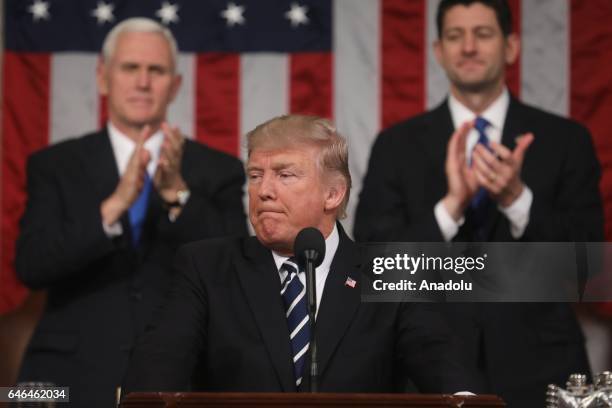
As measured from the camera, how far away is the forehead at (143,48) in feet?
15.6

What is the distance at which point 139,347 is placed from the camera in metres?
3.05

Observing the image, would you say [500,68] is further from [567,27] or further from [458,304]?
[458,304]

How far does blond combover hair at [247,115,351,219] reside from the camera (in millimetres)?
3213

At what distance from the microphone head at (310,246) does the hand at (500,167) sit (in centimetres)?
175

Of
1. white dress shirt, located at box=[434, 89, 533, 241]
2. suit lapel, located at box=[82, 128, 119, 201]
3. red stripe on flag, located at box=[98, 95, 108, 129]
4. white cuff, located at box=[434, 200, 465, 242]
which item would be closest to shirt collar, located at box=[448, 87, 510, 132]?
white dress shirt, located at box=[434, 89, 533, 241]

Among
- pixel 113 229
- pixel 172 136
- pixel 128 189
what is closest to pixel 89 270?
pixel 113 229

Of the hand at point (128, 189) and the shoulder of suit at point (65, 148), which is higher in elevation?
the shoulder of suit at point (65, 148)

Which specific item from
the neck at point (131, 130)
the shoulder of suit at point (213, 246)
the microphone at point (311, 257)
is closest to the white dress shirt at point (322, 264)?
the shoulder of suit at point (213, 246)

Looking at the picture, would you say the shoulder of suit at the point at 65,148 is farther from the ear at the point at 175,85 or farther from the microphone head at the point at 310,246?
the microphone head at the point at 310,246

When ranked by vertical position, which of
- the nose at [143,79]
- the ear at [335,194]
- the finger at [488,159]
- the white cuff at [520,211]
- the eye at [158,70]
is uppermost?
the eye at [158,70]

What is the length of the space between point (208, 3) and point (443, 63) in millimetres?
1126

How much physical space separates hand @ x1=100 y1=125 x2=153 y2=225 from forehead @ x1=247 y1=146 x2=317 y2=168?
1179 mm

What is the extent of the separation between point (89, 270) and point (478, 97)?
5.79 ft

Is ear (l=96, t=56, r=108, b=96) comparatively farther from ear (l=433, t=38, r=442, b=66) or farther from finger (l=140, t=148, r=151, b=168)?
ear (l=433, t=38, r=442, b=66)
